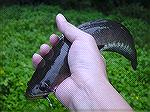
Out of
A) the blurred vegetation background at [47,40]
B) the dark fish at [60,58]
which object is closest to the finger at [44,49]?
the dark fish at [60,58]

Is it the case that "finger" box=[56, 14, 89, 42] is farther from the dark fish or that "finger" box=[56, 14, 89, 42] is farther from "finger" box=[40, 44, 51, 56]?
"finger" box=[40, 44, 51, 56]

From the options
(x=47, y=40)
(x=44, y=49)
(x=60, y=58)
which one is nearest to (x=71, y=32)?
(x=60, y=58)

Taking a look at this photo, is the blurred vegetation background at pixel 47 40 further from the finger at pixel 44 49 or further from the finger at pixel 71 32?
the finger at pixel 71 32

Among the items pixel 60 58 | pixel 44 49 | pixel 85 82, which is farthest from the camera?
pixel 44 49

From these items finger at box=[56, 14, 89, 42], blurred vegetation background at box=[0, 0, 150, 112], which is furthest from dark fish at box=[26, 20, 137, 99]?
blurred vegetation background at box=[0, 0, 150, 112]

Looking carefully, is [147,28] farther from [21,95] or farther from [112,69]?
[21,95]

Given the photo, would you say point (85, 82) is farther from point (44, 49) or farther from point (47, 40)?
point (47, 40)
